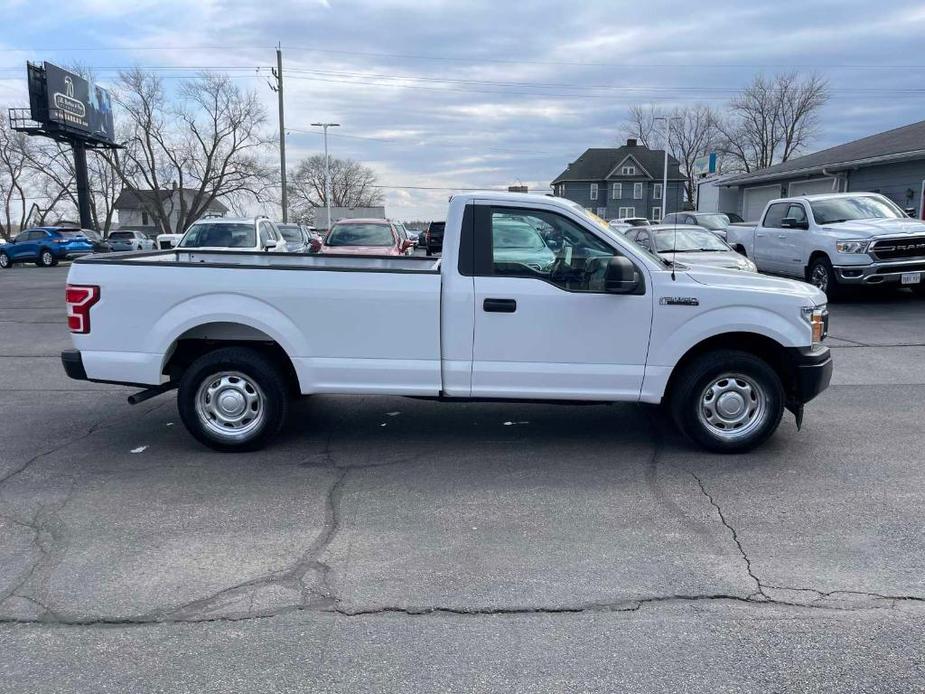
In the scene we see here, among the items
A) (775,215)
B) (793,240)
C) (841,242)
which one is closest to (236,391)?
(841,242)

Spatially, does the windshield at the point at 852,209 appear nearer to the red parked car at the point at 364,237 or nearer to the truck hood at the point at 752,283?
the red parked car at the point at 364,237

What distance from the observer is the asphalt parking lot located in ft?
10.3

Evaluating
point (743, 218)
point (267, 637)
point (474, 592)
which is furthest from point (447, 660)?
point (743, 218)

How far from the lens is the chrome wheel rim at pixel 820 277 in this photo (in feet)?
46.0

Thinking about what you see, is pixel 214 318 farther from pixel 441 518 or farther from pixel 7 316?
pixel 7 316

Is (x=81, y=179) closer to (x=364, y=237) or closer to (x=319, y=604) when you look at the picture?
(x=364, y=237)

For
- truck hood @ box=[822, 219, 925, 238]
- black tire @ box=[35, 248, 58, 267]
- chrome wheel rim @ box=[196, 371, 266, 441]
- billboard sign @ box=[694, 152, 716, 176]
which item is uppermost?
billboard sign @ box=[694, 152, 716, 176]

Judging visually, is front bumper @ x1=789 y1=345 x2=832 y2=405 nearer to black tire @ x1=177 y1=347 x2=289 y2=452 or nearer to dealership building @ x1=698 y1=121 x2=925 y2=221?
black tire @ x1=177 y1=347 x2=289 y2=452

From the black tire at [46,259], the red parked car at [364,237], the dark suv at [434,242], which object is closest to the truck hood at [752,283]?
the dark suv at [434,242]

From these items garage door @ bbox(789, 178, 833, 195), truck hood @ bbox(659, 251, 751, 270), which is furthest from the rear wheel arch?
garage door @ bbox(789, 178, 833, 195)

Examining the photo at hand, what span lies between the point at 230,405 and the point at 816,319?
4.57 metres

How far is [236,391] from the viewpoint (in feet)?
19.0

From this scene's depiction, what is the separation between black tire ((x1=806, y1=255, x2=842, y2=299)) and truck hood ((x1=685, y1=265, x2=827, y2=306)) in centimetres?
864

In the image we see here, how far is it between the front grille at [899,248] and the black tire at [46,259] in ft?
111
